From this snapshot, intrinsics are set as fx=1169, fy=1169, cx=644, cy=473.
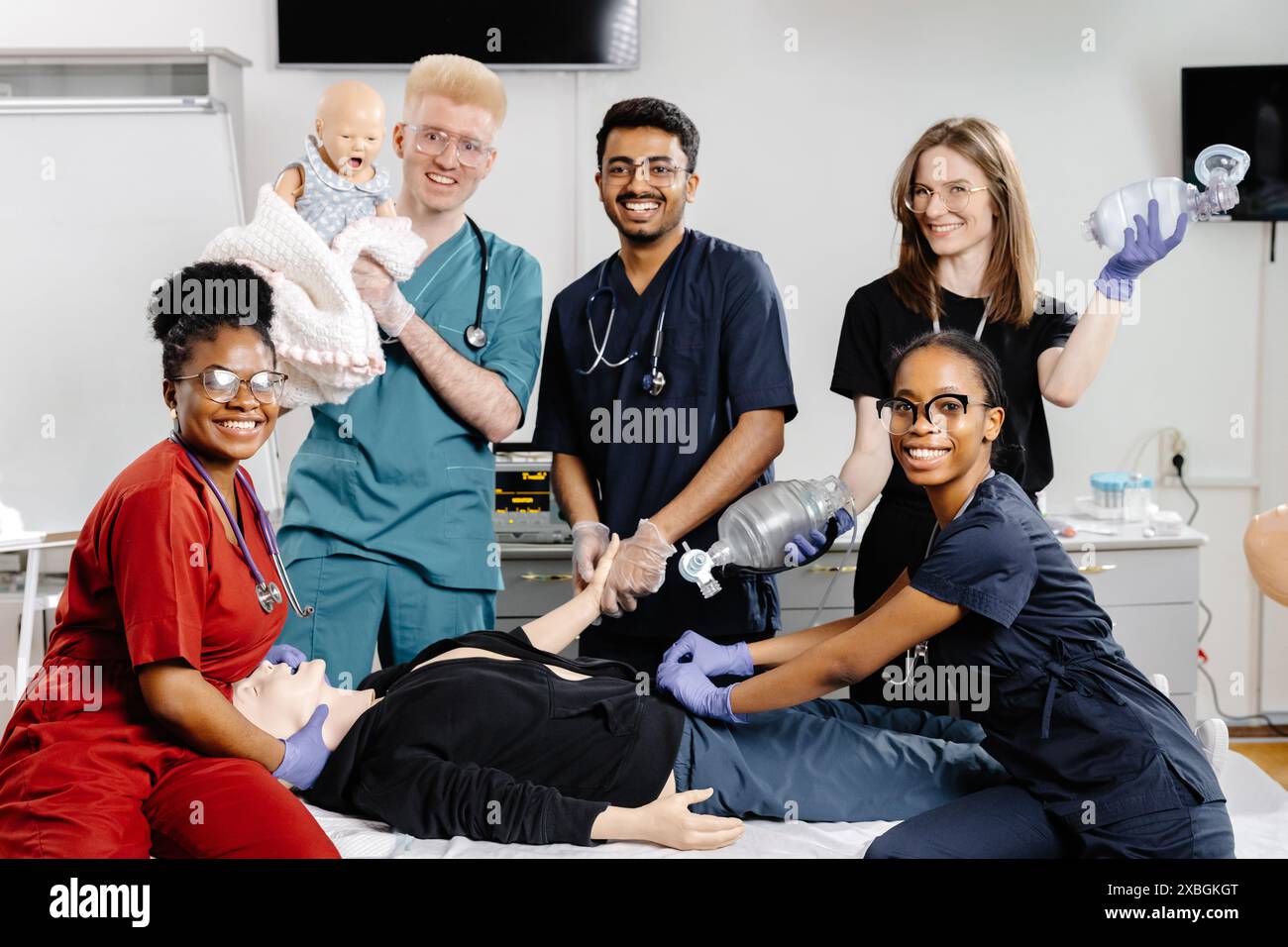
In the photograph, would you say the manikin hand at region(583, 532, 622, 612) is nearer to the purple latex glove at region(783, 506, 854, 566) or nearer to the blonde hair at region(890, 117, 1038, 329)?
the purple latex glove at region(783, 506, 854, 566)

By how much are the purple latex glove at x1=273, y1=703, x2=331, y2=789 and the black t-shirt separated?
1052 mm

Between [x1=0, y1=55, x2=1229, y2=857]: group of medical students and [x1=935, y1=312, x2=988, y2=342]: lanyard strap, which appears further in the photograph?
[x1=935, y1=312, x2=988, y2=342]: lanyard strap

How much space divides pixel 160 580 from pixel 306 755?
0.40 meters

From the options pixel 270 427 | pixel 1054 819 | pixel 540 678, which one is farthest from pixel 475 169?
pixel 1054 819

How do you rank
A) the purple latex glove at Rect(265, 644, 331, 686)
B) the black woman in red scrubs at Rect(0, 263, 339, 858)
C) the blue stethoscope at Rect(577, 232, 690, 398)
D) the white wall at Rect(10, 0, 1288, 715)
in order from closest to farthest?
the black woman in red scrubs at Rect(0, 263, 339, 858), the purple latex glove at Rect(265, 644, 331, 686), the blue stethoscope at Rect(577, 232, 690, 398), the white wall at Rect(10, 0, 1288, 715)

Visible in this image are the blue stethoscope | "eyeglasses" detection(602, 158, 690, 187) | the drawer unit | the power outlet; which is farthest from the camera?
the power outlet

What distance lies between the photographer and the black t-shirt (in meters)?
2.04

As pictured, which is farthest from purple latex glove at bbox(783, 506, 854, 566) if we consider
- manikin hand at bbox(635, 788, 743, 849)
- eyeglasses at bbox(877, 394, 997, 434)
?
manikin hand at bbox(635, 788, 743, 849)

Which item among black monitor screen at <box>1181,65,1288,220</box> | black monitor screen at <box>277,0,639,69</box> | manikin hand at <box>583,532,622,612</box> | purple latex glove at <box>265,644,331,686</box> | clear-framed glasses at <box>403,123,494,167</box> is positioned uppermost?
black monitor screen at <box>277,0,639,69</box>

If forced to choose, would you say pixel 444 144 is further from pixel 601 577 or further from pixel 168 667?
pixel 168 667

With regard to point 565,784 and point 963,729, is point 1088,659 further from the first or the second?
point 565,784

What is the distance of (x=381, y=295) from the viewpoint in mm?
1841

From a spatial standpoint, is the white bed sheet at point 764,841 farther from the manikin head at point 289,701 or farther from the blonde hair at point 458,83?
the blonde hair at point 458,83

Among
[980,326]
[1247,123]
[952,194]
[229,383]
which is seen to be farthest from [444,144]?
[1247,123]
